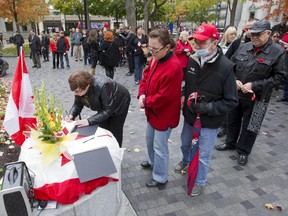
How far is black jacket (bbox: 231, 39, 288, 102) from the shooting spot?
3217mm

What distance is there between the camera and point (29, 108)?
289cm

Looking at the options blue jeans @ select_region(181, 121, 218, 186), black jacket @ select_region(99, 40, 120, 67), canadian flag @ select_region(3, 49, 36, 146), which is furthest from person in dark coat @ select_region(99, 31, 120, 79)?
blue jeans @ select_region(181, 121, 218, 186)

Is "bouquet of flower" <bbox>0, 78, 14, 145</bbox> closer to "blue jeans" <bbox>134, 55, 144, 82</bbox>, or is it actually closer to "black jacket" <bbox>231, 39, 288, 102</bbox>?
"black jacket" <bbox>231, 39, 288, 102</bbox>

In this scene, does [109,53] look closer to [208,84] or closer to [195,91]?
[195,91]

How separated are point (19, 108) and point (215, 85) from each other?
217 centimetres

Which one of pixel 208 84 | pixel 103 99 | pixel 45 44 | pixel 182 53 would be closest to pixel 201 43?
pixel 208 84

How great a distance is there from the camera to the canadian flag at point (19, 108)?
2775 mm

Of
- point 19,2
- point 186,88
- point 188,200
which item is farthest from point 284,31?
point 19,2

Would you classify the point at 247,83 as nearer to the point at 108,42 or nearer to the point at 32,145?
the point at 32,145

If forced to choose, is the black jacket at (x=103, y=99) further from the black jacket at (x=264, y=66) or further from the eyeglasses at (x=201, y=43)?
the black jacket at (x=264, y=66)

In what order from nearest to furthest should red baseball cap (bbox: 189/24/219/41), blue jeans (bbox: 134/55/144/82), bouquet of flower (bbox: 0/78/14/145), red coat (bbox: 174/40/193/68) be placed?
red baseball cap (bbox: 189/24/219/41)
bouquet of flower (bbox: 0/78/14/145)
red coat (bbox: 174/40/193/68)
blue jeans (bbox: 134/55/144/82)

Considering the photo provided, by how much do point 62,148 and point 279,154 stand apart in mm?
3560

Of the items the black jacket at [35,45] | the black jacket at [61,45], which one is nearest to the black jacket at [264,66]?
the black jacket at [61,45]

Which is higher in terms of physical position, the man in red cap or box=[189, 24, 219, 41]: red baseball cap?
box=[189, 24, 219, 41]: red baseball cap
